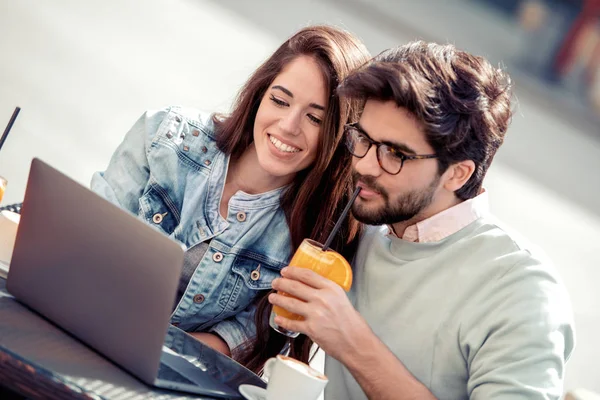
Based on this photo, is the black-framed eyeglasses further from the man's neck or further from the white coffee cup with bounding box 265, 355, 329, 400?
the white coffee cup with bounding box 265, 355, 329, 400

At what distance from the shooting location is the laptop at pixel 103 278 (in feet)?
4.79

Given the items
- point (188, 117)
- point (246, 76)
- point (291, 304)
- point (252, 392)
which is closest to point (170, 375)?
point (252, 392)

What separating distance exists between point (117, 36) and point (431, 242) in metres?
4.53

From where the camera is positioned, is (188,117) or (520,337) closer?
(520,337)

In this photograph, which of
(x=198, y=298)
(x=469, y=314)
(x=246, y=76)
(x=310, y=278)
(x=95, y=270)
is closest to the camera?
(x=95, y=270)

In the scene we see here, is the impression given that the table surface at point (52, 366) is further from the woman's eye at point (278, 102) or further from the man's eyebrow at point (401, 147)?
the woman's eye at point (278, 102)

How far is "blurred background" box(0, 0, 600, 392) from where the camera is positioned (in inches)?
177

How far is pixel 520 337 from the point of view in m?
1.75

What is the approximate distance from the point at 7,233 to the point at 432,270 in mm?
927

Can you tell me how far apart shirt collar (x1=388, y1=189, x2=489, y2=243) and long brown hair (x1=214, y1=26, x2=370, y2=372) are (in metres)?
0.24

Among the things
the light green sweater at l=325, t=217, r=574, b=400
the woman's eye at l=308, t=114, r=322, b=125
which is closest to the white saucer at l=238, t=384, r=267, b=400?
the light green sweater at l=325, t=217, r=574, b=400

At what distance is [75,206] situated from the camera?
1546mm

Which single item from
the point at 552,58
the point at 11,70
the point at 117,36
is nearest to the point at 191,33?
the point at 117,36

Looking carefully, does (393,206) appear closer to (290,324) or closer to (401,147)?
(401,147)
